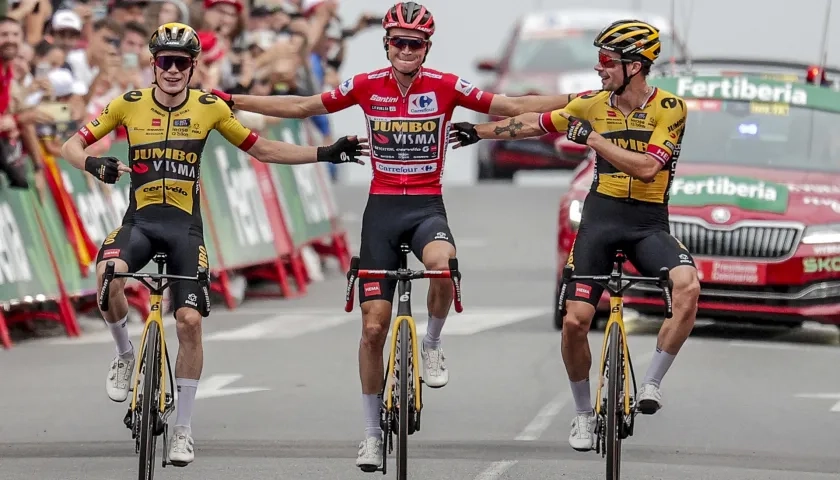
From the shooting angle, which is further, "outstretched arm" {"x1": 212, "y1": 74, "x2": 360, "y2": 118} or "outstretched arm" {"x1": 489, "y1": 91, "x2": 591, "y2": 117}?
"outstretched arm" {"x1": 489, "y1": 91, "x2": 591, "y2": 117}

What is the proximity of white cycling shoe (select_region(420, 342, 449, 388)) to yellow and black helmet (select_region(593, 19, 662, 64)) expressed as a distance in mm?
1841

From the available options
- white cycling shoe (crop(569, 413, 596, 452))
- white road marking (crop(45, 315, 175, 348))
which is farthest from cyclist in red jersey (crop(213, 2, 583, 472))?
white road marking (crop(45, 315, 175, 348))

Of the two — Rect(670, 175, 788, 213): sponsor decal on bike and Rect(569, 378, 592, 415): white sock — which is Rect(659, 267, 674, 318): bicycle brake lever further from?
Rect(670, 175, 788, 213): sponsor decal on bike

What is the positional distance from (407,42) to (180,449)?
2.26 meters

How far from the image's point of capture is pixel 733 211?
14547 mm

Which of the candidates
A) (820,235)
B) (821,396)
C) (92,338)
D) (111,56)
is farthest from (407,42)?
(111,56)

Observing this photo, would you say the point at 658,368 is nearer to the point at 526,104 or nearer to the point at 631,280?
the point at 631,280

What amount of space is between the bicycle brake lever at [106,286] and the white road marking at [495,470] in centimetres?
200

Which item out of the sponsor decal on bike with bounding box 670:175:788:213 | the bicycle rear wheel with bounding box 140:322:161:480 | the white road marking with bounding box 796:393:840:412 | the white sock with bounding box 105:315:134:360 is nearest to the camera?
the bicycle rear wheel with bounding box 140:322:161:480

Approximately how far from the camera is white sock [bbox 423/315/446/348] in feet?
34.4

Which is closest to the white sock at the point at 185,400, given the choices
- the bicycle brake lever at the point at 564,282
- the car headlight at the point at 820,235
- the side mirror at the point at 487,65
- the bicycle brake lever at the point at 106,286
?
the bicycle brake lever at the point at 106,286

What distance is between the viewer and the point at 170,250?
10.0 meters

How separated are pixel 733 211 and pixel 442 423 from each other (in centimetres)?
386

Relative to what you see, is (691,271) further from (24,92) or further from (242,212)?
(242,212)
